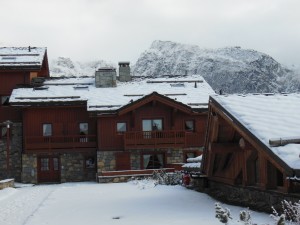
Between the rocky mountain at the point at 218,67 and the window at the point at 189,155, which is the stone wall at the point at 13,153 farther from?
the rocky mountain at the point at 218,67

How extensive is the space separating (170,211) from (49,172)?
64.9 ft

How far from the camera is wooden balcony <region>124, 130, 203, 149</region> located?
1179 inches

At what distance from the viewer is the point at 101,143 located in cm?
3056

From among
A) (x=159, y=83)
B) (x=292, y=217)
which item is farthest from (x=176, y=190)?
(x=159, y=83)

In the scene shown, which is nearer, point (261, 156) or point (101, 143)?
point (261, 156)

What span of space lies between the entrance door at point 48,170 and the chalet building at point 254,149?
17.3m

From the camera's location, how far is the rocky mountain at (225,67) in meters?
108

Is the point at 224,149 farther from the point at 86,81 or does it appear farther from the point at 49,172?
the point at 86,81

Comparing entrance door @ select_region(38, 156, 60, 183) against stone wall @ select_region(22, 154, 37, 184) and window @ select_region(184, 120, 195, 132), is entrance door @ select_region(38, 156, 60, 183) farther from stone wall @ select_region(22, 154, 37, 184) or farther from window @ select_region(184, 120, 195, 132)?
window @ select_region(184, 120, 195, 132)

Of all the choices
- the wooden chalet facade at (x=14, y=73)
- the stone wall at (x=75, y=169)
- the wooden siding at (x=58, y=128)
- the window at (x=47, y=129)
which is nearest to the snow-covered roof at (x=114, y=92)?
the wooden siding at (x=58, y=128)

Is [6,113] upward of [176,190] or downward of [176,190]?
upward

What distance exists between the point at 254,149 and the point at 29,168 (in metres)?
21.8

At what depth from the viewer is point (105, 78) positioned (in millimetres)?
34688

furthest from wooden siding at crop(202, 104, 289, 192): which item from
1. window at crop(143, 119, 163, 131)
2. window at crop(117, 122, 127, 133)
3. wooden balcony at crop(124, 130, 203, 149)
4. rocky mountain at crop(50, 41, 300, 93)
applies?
rocky mountain at crop(50, 41, 300, 93)
